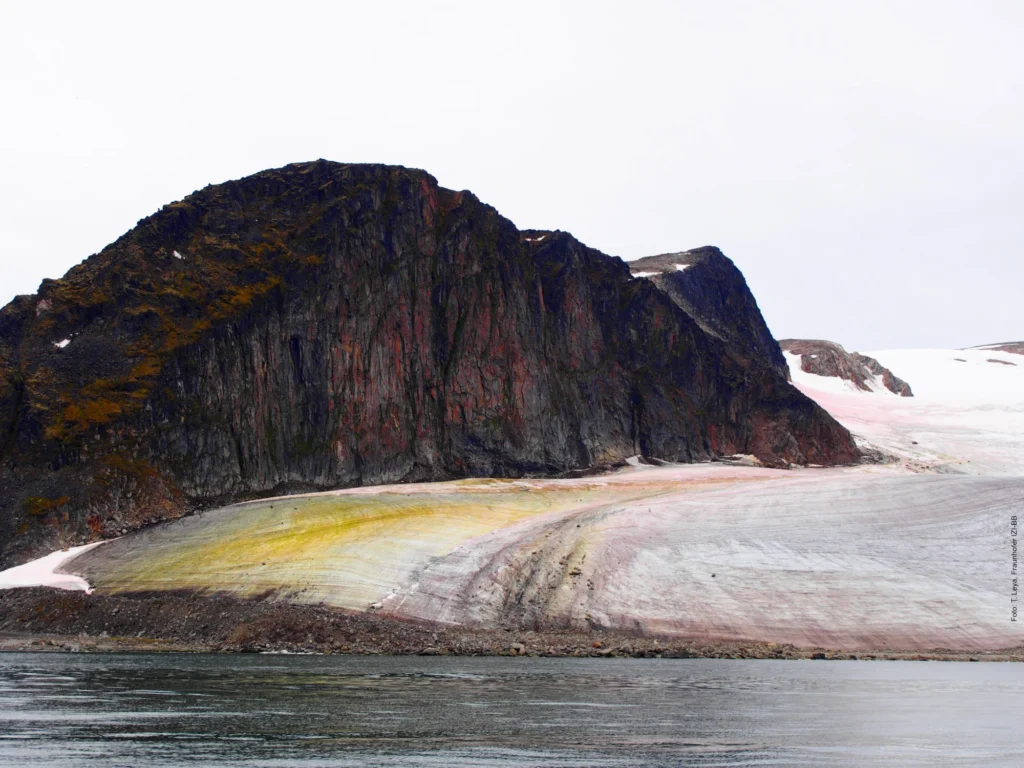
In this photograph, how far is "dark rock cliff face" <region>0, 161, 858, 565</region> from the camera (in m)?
76.6

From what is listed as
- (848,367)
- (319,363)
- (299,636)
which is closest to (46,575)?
(299,636)

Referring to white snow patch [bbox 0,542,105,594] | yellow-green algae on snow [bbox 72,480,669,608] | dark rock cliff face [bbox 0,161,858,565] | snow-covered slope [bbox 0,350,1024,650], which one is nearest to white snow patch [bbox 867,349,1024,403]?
dark rock cliff face [bbox 0,161,858,565]

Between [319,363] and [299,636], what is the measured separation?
1222 inches

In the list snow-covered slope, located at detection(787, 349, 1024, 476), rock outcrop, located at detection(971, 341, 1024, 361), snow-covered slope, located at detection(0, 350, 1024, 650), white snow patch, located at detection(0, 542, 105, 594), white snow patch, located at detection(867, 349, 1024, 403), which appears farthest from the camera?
rock outcrop, located at detection(971, 341, 1024, 361)

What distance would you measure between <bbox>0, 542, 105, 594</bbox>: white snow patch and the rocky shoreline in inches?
116

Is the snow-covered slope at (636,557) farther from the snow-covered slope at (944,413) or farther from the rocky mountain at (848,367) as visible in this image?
the rocky mountain at (848,367)

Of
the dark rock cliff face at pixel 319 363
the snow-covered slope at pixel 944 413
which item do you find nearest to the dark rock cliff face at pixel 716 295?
the snow-covered slope at pixel 944 413

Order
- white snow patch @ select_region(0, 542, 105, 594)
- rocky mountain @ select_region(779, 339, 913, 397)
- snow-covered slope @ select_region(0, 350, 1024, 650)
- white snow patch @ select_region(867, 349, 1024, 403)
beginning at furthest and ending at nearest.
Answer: rocky mountain @ select_region(779, 339, 913, 397)
white snow patch @ select_region(867, 349, 1024, 403)
white snow patch @ select_region(0, 542, 105, 594)
snow-covered slope @ select_region(0, 350, 1024, 650)

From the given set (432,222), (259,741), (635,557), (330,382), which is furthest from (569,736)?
(432,222)

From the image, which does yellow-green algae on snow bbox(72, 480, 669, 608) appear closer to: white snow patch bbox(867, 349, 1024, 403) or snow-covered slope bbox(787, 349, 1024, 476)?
snow-covered slope bbox(787, 349, 1024, 476)

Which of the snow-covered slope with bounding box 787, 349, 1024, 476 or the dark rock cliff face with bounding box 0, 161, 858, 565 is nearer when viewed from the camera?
the dark rock cliff face with bounding box 0, 161, 858, 565

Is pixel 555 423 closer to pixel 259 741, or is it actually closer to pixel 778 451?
pixel 778 451

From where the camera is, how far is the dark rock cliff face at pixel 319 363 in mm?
76562

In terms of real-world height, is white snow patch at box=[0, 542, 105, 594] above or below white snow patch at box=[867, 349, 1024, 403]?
below
